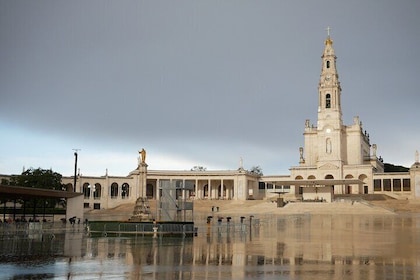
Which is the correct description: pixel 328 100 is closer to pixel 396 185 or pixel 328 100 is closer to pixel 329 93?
pixel 329 93

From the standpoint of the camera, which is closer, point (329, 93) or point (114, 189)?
point (114, 189)

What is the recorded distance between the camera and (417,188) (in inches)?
3533

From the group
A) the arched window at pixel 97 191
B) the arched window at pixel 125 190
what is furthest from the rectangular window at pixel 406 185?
the arched window at pixel 97 191

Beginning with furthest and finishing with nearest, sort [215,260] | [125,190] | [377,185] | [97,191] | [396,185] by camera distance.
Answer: [125,190] < [97,191] < [377,185] < [396,185] < [215,260]

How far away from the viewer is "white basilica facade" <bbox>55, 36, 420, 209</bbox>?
96.9 meters

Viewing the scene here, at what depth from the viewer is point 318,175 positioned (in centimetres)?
10000

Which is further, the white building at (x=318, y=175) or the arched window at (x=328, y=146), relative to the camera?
the arched window at (x=328, y=146)

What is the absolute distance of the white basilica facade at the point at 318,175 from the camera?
3816 inches

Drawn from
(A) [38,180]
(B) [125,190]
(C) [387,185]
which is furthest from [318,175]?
(A) [38,180]

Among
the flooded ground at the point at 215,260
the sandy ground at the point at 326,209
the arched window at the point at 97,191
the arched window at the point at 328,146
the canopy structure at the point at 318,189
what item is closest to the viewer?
the flooded ground at the point at 215,260

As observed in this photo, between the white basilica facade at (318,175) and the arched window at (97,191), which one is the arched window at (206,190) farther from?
the arched window at (97,191)

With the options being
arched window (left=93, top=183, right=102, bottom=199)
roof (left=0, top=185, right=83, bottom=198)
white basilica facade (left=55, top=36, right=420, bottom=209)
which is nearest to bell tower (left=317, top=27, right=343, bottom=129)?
white basilica facade (left=55, top=36, right=420, bottom=209)

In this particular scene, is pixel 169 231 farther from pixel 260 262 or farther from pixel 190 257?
pixel 260 262

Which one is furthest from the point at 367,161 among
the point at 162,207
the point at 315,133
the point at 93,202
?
the point at 162,207
